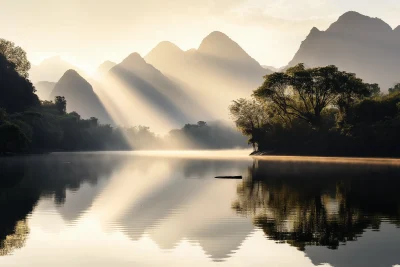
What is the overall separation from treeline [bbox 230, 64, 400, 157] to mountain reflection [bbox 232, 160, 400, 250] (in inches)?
2423

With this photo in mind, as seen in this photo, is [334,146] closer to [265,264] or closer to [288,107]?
[288,107]

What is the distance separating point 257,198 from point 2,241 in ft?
63.6

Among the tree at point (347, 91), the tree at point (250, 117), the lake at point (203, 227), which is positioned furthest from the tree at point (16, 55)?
the lake at point (203, 227)

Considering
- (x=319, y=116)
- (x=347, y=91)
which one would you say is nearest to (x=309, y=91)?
(x=319, y=116)

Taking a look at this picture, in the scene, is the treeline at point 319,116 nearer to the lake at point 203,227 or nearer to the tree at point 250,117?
the tree at point 250,117

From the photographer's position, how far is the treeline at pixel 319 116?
107562mm

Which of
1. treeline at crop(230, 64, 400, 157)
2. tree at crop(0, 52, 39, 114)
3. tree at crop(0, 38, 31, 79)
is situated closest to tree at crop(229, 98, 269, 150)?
treeline at crop(230, 64, 400, 157)

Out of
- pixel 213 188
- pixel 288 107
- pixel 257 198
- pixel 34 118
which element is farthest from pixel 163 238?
pixel 34 118

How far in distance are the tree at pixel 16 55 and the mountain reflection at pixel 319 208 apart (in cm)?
15821

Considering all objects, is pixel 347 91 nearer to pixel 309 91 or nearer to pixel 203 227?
pixel 309 91

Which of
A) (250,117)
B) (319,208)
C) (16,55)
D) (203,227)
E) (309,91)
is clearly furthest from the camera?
(16,55)

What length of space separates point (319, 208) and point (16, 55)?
17916 centimetres

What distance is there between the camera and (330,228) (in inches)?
936

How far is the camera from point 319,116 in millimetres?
126562
